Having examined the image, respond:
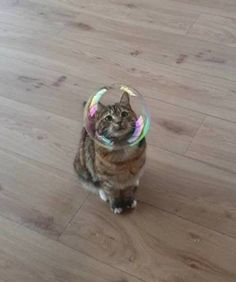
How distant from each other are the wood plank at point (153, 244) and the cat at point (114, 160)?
0.20ft

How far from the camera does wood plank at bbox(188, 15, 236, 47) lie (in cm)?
182

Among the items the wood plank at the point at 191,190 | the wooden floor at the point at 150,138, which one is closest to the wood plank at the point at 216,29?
the wooden floor at the point at 150,138

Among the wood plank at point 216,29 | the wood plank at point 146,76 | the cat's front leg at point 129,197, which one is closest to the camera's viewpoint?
the cat's front leg at point 129,197

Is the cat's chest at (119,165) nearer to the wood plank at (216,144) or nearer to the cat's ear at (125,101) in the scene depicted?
the cat's ear at (125,101)

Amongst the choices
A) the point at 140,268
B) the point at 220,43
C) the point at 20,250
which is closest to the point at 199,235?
the point at 140,268

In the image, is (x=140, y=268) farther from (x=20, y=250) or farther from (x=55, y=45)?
(x=55, y=45)

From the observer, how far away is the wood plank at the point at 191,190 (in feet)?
4.17

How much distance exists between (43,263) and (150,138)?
0.56 meters

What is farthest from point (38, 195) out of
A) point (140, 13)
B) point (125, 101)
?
point (140, 13)

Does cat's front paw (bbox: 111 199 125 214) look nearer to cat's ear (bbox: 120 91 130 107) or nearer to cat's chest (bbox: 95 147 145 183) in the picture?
cat's chest (bbox: 95 147 145 183)

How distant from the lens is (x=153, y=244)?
1226 millimetres

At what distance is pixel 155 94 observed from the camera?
5.38 feet

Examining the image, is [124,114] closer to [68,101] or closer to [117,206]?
[117,206]

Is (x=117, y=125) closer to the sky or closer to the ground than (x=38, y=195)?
closer to the sky
